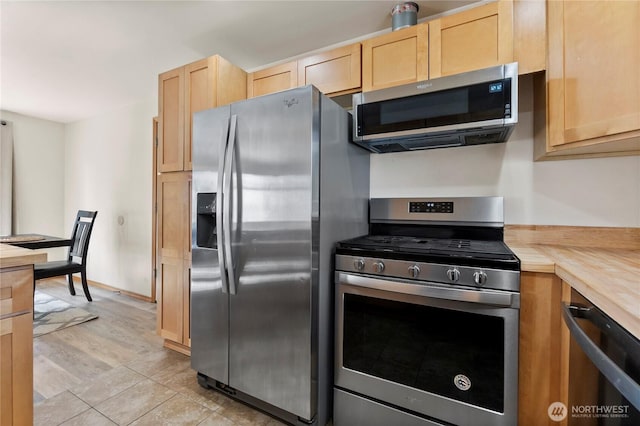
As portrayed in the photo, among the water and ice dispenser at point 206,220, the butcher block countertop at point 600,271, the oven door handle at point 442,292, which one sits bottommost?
the oven door handle at point 442,292

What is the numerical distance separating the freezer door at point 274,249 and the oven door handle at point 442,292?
297 millimetres

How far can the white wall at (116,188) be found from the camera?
12.0ft

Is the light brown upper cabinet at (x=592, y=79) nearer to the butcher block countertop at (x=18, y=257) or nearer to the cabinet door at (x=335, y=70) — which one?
the cabinet door at (x=335, y=70)

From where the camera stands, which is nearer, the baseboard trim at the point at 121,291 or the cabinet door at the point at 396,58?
the cabinet door at the point at 396,58

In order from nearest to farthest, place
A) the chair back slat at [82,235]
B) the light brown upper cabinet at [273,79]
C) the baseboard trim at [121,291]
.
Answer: the light brown upper cabinet at [273,79]
the chair back slat at [82,235]
the baseboard trim at [121,291]

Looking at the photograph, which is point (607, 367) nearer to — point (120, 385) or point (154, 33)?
point (120, 385)

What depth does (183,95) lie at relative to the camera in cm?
223

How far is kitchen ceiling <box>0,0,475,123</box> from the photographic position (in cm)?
189

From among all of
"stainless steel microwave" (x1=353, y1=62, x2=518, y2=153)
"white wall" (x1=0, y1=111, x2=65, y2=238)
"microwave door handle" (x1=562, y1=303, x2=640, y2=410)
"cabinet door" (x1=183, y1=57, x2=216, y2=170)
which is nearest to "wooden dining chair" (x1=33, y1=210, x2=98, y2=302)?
"white wall" (x1=0, y1=111, x2=65, y2=238)

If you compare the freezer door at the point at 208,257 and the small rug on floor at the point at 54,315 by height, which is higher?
the freezer door at the point at 208,257

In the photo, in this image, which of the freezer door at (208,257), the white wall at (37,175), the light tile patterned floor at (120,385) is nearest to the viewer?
the light tile patterned floor at (120,385)

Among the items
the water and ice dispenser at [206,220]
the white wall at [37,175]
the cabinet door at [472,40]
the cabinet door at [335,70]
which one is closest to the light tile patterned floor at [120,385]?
the water and ice dispenser at [206,220]

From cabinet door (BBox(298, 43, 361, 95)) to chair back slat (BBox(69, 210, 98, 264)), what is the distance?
122 inches

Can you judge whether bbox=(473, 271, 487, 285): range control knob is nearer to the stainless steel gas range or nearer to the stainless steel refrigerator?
the stainless steel gas range
